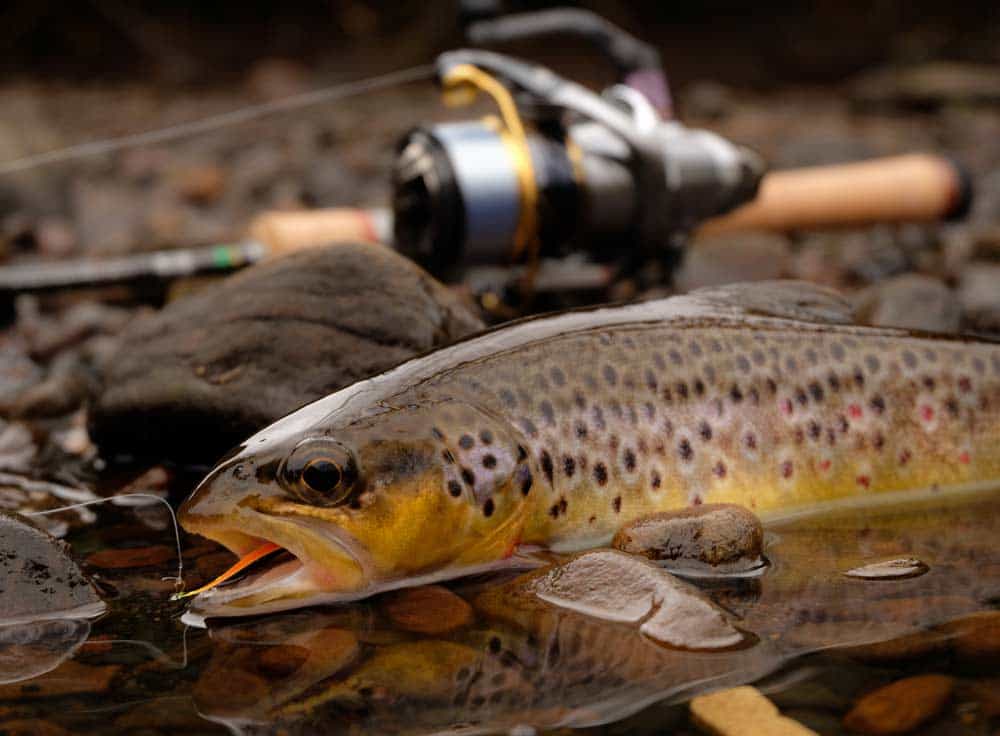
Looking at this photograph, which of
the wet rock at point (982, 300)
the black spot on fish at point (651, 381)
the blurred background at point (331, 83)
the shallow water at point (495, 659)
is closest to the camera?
the shallow water at point (495, 659)

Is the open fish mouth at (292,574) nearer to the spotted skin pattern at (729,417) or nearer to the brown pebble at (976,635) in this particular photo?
the spotted skin pattern at (729,417)

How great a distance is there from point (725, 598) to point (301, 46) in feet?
34.1

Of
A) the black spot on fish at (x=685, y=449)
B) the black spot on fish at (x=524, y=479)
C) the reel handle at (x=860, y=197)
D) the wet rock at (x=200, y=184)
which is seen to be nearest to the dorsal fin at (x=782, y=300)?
the black spot on fish at (x=685, y=449)

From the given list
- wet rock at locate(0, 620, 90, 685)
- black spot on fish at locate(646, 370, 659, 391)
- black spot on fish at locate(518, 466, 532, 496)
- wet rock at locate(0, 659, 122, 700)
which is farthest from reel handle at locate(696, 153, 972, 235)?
wet rock at locate(0, 659, 122, 700)

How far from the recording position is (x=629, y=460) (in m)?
2.91

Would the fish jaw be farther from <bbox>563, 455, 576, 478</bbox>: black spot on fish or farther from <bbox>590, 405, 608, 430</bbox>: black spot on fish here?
<bbox>590, 405, 608, 430</bbox>: black spot on fish

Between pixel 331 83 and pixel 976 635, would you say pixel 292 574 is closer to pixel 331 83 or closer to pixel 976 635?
pixel 976 635

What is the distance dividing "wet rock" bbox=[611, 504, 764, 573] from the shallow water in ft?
0.19

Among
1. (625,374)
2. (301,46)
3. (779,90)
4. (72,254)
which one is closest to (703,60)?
(779,90)

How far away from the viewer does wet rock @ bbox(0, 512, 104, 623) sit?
2498mm

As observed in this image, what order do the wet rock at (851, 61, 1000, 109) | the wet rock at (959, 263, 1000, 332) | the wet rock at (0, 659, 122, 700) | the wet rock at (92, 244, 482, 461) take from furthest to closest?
the wet rock at (851, 61, 1000, 109), the wet rock at (959, 263, 1000, 332), the wet rock at (92, 244, 482, 461), the wet rock at (0, 659, 122, 700)

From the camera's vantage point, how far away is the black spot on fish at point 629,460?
291 centimetres

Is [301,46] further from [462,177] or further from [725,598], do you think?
[725,598]

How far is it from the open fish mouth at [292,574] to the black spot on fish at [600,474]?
23.7 inches
